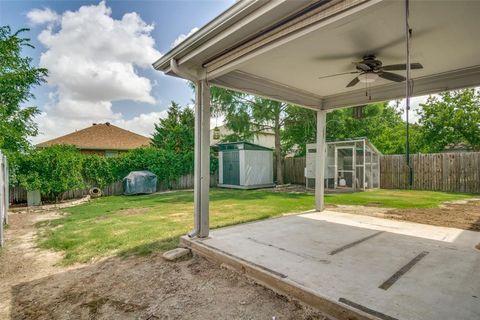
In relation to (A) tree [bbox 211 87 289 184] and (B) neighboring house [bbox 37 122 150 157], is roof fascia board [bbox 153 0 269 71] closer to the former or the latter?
(A) tree [bbox 211 87 289 184]

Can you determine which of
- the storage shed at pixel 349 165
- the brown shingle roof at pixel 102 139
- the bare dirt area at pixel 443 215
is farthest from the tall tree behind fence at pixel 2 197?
the brown shingle roof at pixel 102 139

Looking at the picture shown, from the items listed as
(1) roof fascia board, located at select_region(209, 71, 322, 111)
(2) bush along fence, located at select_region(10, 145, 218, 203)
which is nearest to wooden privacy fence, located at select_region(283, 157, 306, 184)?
(2) bush along fence, located at select_region(10, 145, 218, 203)

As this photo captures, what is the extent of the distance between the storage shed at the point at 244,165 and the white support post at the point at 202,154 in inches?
343

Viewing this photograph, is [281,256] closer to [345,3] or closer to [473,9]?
[345,3]

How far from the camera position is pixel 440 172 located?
10641 mm

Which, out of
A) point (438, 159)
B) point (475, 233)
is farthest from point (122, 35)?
point (438, 159)

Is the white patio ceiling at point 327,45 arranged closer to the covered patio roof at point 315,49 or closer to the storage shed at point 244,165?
the covered patio roof at point 315,49

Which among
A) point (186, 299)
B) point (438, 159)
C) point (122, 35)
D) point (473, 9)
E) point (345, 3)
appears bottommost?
point (186, 299)

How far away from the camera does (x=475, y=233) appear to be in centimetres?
412

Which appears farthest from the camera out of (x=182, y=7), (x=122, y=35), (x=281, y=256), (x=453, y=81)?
(x=122, y=35)

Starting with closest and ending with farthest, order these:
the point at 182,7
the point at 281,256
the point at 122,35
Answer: the point at 281,256, the point at 182,7, the point at 122,35

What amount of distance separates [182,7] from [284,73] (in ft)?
8.01

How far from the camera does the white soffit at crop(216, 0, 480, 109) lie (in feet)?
8.02

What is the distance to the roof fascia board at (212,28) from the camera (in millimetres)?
2287
